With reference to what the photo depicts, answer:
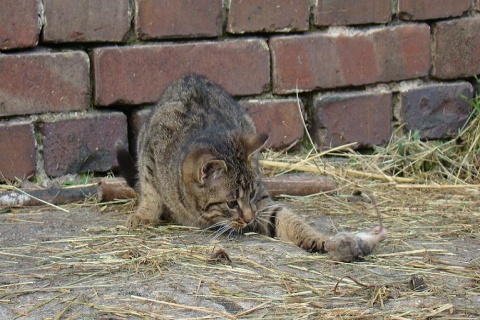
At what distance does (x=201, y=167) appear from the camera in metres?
3.92

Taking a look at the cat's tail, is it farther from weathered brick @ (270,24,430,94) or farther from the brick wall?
weathered brick @ (270,24,430,94)

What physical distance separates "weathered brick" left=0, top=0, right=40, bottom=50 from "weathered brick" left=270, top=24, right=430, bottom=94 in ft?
4.48

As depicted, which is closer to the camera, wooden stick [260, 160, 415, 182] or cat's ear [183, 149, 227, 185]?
cat's ear [183, 149, 227, 185]

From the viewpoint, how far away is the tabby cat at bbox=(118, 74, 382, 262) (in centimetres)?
394

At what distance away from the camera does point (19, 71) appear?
4.57 meters

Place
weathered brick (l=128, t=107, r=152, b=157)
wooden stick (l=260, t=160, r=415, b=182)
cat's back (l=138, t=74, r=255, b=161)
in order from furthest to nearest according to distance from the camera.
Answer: wooden stick (l=260, t=160, r=415, b=182) → weathered brick (l=128, t=107, r=152, b=157) → cat's back (l=138, t=74, r=255, b=161)

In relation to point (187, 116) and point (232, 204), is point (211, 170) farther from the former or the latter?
point (187, 116)

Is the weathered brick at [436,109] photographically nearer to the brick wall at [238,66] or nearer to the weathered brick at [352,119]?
the brick wall at [238,66]

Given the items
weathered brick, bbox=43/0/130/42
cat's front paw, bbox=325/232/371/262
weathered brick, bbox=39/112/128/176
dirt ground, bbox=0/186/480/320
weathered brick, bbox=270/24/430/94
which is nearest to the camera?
dirt ground, bbox=0/186/480/320

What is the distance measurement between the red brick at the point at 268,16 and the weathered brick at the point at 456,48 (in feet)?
3.05

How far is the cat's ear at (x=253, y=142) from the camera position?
396 centimetres

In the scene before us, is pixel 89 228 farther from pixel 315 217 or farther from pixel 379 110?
pixel 379 110

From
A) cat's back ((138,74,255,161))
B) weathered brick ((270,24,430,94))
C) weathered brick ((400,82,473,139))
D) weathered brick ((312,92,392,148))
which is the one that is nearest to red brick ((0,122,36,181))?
cat's back ((138,74,255,161))

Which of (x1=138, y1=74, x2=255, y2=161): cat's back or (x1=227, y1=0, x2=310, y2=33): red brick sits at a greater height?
(x1=227, y1=0, x2=310, y2=33): red brick
